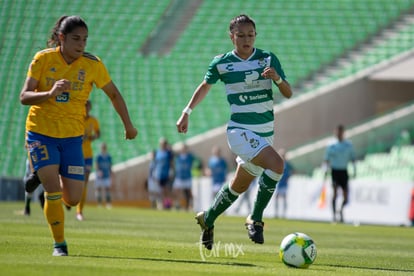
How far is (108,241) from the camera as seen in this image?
11906 millimetres

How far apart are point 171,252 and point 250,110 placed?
1.72 metres

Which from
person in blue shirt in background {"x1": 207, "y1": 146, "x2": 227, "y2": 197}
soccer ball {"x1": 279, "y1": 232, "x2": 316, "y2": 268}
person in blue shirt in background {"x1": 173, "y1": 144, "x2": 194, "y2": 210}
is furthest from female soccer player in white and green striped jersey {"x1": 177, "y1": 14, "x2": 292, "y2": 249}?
person in blue shirt in background {"x1": 173, "y1": 144, "x2": 194, "y2": 210}

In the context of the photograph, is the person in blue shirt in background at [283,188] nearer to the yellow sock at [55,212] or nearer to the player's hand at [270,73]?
the player's hand at [270,73]

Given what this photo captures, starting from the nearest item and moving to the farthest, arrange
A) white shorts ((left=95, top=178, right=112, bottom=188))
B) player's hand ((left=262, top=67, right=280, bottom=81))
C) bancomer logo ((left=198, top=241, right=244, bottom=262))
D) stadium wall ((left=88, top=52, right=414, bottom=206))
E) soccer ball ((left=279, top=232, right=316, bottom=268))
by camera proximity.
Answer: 1. soccer ball ((left=279, top=232, right=316, bottom=268))
2. player's hand ((left=262, top=67, right=280, bottom=81))
3. bancomer logo ((left=198, top=241, right=244, bottom=262))
4. white shorts ((left=95, top=178, right=112, bottom=188))
5. stadium wall ((left=88, top=52, right=414, bottom=206))

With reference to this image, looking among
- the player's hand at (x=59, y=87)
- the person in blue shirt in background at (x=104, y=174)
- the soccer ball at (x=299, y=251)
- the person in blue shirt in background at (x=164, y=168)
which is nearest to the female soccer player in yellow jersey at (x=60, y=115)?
the player's hand at (x=59, y=87)

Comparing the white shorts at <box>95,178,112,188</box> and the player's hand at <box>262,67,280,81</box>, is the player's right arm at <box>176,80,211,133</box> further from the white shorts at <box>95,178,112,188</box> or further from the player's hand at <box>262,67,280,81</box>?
the white shorts at <box>95,178,112,188</box>

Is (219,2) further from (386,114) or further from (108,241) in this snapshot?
(108,241)

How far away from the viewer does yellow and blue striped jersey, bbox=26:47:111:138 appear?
30.3ft

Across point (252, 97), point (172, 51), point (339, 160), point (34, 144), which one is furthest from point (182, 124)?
point (172, 51)

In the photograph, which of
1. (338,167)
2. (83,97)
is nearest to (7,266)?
(83,97)

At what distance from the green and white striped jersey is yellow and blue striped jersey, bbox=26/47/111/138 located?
5.40 feet

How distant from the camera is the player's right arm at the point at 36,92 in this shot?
342 inches

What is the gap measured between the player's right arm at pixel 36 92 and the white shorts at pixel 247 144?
84.1 inches

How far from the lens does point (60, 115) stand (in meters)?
9.29
